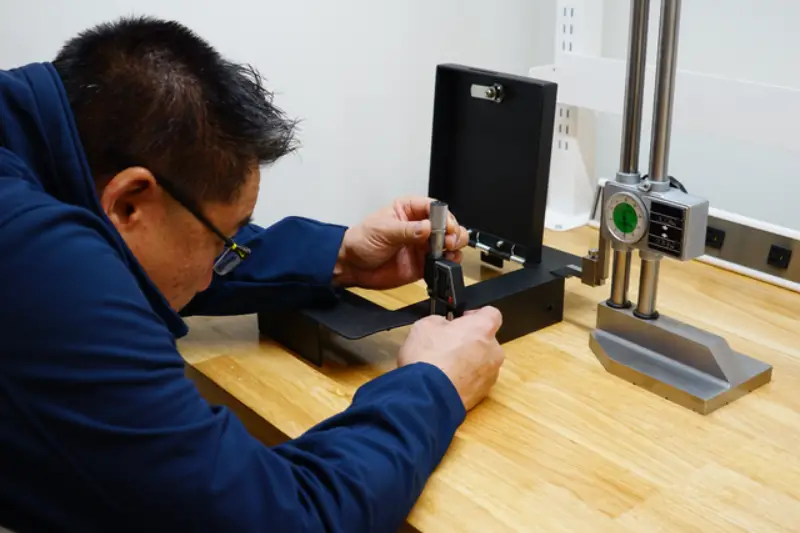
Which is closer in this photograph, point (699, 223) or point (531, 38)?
point (699, 223)

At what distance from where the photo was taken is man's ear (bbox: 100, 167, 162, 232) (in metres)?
0.79

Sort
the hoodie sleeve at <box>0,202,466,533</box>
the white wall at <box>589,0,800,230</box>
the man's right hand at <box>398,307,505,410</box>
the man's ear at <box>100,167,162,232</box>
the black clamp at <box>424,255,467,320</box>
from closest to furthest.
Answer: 1. the hoodie sleeve at <box>0,202,466,533</box>
2. the man's ear at <box>100,167,162,232</box>
3. the man's right hand at <box>398,307,505,410</box>
4. the black clamp at <box>424,255,467,320</box>
5. the white wall at <box>589,0,800,230</box>

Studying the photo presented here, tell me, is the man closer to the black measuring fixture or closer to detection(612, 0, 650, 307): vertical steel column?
the black measuring fixture

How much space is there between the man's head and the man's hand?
42 centimetres

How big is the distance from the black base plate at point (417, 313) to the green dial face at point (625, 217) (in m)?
0.17

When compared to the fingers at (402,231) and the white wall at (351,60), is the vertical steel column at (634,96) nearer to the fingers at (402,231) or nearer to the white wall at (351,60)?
the fingers at (402,231)

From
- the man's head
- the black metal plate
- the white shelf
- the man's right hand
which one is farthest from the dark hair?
the white shelf

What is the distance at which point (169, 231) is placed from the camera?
853 millimetres

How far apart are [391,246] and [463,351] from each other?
290 mm

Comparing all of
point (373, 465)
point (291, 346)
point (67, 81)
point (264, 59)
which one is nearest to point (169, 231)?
point (67, 81)

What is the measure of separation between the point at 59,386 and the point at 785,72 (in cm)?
137

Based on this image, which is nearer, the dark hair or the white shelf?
the dark hair

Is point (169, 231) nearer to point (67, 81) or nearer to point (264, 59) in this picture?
point (67, 81)

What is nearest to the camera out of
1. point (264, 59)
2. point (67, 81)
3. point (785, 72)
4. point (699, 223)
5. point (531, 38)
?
point (67, 81)
